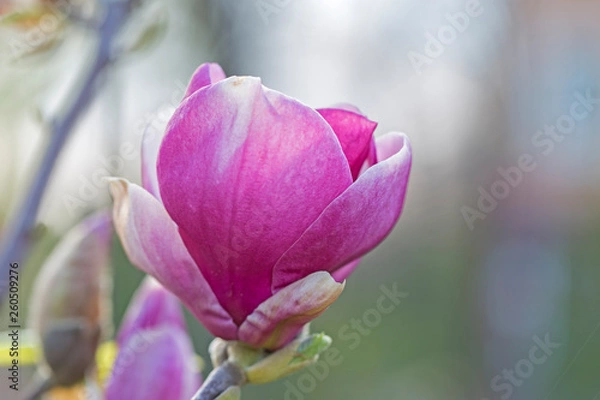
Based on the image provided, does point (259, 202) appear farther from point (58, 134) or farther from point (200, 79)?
point (58, 134)

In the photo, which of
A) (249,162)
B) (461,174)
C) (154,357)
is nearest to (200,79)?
(249,162)

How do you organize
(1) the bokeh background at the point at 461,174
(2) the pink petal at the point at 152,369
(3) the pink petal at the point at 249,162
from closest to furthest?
(3) the pink petal at the point at 249,162
(2) the pink petal at the point at 152,369
(1) the bokeh background at the point at 461,174

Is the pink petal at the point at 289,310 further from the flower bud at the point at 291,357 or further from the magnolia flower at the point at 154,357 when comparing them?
the magnolia flower at the point at 154,357

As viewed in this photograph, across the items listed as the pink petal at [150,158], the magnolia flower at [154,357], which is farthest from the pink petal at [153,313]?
the pink petal at [150,158]

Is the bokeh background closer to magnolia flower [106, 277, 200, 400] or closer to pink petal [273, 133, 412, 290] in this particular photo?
magnolia flower [106, 277, 200, 400]

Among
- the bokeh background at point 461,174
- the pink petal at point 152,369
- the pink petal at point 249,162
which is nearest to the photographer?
the pink petal at point 249,162

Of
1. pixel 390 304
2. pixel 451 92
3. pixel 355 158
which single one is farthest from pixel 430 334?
pixel 355 158
